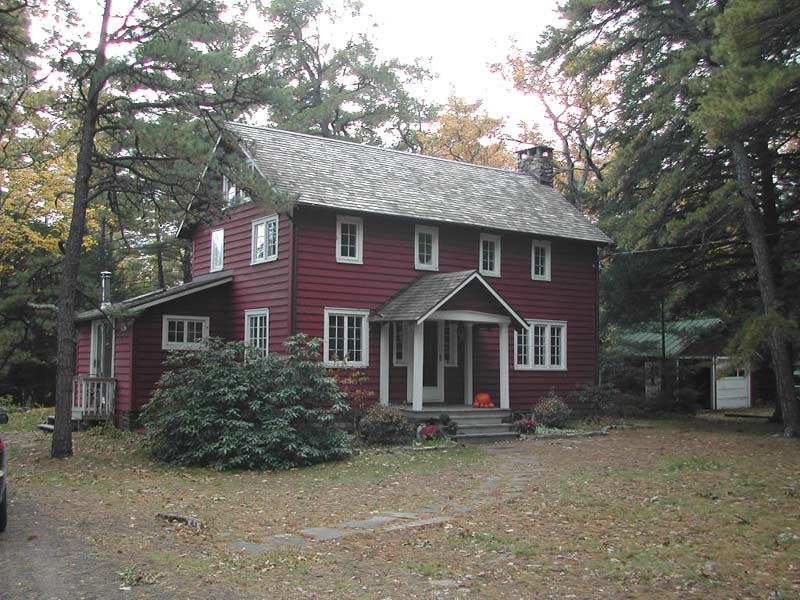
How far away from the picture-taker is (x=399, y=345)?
20672 millimetres

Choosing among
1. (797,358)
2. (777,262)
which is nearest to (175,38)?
(777,262)

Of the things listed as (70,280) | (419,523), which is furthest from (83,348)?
(419,523)

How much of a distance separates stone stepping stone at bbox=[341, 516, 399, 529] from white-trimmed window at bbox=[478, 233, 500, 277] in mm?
13362

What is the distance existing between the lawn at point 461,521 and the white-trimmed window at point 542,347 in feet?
22.2

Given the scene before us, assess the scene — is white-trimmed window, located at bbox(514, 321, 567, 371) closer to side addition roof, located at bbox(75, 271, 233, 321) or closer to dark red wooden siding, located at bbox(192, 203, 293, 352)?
dark red wooden siding, located at bbox(192, 203, 293, 352)

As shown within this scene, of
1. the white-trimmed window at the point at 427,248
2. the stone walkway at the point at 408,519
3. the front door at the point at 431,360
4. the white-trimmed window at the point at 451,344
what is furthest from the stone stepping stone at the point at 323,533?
the white-trimmed window at the point at 451,344

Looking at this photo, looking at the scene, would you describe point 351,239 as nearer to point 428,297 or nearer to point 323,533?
point 428,297

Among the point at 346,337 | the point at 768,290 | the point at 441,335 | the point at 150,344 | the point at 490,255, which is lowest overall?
the point at 150,344

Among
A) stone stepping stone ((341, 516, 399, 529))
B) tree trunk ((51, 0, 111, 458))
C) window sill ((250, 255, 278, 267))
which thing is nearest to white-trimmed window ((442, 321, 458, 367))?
window sill ((250, 255, 278, 267))

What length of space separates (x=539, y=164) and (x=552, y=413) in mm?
10415

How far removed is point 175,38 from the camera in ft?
48.8

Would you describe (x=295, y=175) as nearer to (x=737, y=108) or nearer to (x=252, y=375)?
(x=252, y=375)

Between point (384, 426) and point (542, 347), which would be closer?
point (384, 426)

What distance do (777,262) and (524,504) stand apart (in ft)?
51.0
